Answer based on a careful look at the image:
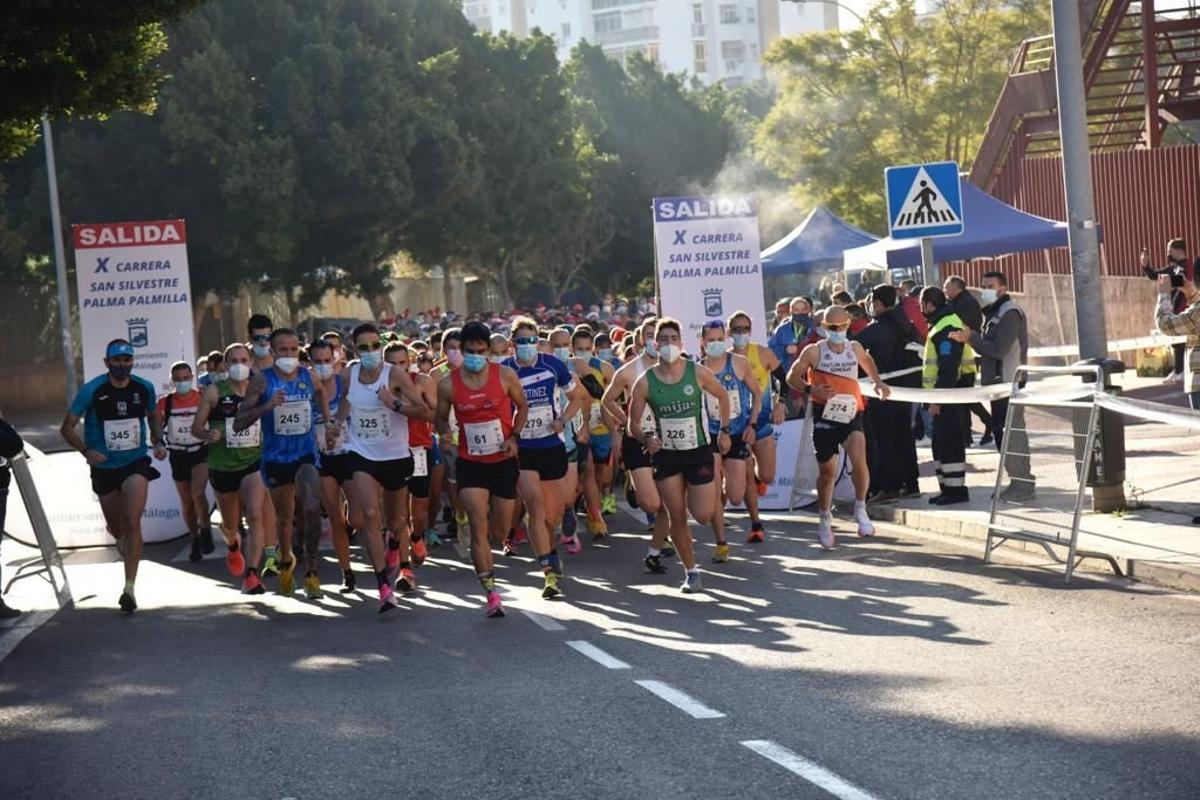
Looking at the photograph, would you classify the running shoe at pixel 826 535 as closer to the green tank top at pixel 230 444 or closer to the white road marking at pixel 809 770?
the green tank top at pixel 230 444

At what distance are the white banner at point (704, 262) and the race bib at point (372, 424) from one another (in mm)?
8065

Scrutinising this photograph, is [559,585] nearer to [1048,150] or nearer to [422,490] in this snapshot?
[422,490]

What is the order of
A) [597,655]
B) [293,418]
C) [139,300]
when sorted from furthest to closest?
[139,300]
[293,418]
[597,655]

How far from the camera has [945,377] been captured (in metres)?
17.9

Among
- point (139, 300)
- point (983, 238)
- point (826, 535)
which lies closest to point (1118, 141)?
point (983, 238)

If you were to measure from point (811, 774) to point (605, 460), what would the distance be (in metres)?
11.2

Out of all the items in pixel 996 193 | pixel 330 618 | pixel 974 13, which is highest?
pixel 974 13

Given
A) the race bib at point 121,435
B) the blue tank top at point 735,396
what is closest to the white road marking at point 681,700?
the blue tank top at point 735,396

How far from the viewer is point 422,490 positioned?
50.6ft

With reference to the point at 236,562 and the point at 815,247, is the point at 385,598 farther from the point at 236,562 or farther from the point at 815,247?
the point at 815,247

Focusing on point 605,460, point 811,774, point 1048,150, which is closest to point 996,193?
point 1048,150

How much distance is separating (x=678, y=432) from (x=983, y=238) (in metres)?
14.0

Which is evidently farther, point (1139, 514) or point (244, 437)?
point (244, 437)

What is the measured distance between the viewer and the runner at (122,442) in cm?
1455
